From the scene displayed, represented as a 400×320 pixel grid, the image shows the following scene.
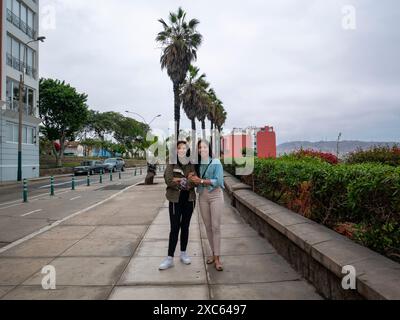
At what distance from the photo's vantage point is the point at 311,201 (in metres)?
6.13

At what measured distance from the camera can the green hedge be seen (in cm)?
396

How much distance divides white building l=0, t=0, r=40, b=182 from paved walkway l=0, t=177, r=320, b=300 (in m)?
25.4

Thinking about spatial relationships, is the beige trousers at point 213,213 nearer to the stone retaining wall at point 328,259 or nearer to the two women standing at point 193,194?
the two women standing at point 193,194

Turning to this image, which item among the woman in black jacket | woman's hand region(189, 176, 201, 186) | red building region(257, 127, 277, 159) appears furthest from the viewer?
red building region(257, 127, 277, 159)

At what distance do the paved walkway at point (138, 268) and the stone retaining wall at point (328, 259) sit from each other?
0.69 ft

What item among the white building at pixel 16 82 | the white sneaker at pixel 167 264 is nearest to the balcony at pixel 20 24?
the white building at pixel 16 82

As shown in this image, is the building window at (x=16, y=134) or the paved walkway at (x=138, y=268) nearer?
the paved walkway at (x=138, y=268)

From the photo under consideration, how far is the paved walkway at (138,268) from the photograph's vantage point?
4660 mm

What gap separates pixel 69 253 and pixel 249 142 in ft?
68.5

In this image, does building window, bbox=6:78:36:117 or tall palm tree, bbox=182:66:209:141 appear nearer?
building window, bbox=6:78:36:117

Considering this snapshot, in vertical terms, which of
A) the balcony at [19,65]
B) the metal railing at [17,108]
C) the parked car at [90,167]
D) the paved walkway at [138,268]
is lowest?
the paved walkway at [138,268]

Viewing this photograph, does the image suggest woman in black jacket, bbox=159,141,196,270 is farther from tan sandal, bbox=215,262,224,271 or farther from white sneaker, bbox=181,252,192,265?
tan sandal, bbox=215,262,224,271

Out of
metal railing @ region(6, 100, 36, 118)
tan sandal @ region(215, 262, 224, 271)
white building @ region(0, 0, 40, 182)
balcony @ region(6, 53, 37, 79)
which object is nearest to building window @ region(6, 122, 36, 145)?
white building @ region(0, 0, 40, 182)

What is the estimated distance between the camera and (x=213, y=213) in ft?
19.1
